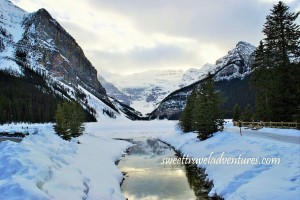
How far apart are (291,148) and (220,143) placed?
13.0 metres

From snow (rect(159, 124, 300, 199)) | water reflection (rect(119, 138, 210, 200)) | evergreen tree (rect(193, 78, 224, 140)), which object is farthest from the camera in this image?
evergreen tree (rect(193, 78, 224, 140))

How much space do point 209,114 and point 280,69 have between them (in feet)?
36.2

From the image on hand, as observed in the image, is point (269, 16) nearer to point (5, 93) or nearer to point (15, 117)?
point (15, 117)

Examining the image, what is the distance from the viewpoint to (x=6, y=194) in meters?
12.2

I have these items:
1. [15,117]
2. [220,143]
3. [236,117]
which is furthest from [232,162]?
[15,117]

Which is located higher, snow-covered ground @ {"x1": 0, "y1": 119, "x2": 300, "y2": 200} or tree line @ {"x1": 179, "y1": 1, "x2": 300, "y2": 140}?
tree line @ {"x1": 179, "y1": 1, "x2": 300, "y2": 140}

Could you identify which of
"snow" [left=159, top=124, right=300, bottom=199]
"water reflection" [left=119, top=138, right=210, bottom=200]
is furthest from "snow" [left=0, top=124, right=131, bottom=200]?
"snow" [left=159, top=124, right=300, bottom=199]

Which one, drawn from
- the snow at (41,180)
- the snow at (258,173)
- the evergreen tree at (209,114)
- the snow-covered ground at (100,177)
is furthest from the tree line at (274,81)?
the snow at (41,180)

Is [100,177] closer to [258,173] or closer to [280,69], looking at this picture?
[258,173]

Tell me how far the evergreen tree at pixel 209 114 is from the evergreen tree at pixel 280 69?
5.86 metres

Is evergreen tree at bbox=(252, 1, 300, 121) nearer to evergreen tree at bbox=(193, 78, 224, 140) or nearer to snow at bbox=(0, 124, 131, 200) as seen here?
evergreen tree at bbox=(193, 78, 224, 140)

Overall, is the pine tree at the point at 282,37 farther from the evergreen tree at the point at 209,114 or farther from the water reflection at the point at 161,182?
the water reflection at the point at 161,182

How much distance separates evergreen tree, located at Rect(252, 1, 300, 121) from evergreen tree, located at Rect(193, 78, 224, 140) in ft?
19.2

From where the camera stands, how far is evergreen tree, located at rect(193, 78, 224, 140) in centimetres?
4267
